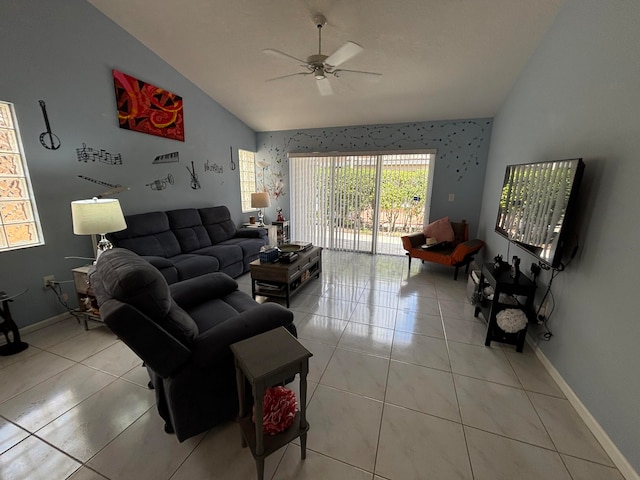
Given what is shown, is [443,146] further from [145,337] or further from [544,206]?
[145,337]

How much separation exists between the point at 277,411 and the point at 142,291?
85 centimetres

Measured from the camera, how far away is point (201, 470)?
1.29 m

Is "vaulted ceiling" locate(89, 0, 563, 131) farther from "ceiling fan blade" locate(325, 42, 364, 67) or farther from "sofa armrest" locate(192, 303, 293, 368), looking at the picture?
"sofa armrest" locate(192, 303, 293, 368)

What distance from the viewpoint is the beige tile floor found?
4.32 ft

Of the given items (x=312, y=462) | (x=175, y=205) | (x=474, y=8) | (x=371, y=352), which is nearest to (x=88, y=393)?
(x=312, y=462)

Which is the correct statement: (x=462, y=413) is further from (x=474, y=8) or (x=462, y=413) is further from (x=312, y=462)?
(x=474, y=8)

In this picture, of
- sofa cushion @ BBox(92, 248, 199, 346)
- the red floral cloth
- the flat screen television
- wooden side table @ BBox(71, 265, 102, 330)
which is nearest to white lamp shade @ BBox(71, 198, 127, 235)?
wooden side table @ BBox(71, 265, 102, 330)

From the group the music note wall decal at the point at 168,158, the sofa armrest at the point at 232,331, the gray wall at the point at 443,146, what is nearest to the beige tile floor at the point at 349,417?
the sofa armrest at the point at 232,331

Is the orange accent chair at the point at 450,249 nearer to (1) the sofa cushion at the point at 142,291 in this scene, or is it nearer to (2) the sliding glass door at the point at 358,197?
(2) the sliding glass door at the point at 358,197

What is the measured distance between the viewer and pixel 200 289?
2.08 metres

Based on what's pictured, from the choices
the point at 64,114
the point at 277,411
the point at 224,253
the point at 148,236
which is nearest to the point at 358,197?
the point at 224,253

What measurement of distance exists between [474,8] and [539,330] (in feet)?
9.40

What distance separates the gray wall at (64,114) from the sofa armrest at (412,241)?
3755mm

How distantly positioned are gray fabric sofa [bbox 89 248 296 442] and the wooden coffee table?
1247mm
